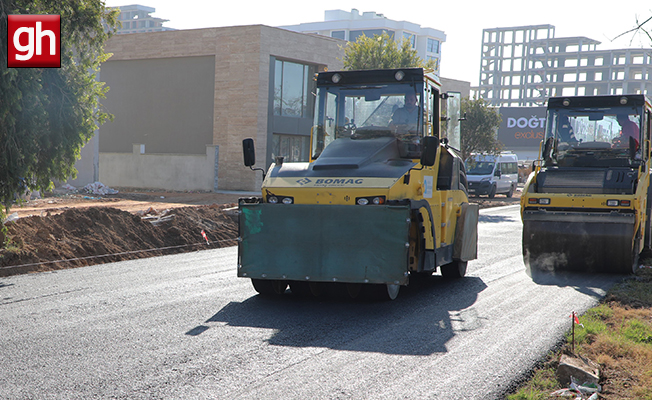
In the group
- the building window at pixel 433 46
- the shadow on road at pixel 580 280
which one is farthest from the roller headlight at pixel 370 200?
the building window at pixel 433 46

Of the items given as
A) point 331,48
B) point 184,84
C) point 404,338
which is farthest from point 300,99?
point 404,338

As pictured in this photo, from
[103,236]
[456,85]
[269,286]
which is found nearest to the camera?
[269,286]

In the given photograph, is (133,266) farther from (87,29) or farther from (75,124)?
(87,29)

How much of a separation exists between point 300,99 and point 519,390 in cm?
3220

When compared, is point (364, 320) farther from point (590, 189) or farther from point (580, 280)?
point (590, 189)

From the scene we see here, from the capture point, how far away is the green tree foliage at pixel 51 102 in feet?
Answer: 33.5

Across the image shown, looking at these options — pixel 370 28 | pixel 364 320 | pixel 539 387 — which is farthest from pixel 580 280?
pixel 370 28

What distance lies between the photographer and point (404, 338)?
6773mm

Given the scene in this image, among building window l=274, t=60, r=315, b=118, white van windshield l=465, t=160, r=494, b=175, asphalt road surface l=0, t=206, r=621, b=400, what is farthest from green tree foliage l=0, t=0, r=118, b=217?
white van windshield l=465, t=160, r=494, b=175

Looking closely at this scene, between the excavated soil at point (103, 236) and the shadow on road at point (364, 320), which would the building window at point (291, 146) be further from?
the shadow on road at point (364, 320)

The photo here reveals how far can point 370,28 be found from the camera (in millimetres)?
127062

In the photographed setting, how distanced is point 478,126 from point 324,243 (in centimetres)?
2808

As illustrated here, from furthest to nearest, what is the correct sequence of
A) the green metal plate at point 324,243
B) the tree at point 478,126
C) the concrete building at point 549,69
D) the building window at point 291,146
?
1. the concrete building at point 549,69
2. the building window at point 291,146
3. the tree at point 478,126
4. the green metal plate at point 324,243

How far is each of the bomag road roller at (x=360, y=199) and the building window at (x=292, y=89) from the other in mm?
25616
